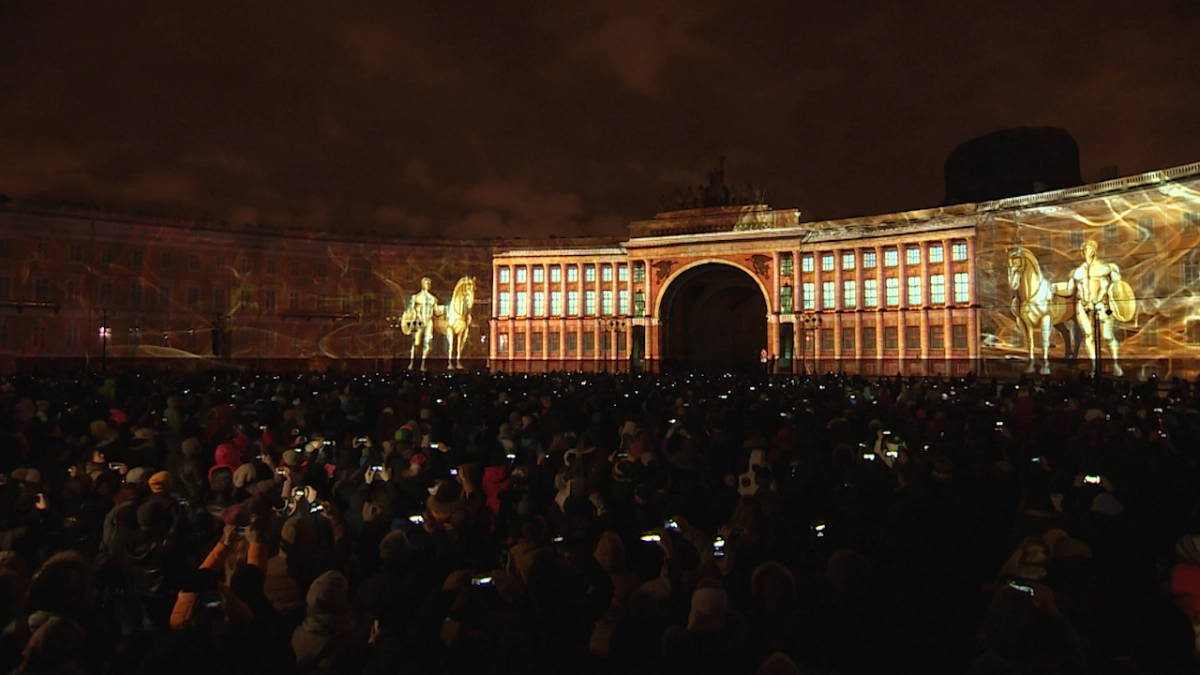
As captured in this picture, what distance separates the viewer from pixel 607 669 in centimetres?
456

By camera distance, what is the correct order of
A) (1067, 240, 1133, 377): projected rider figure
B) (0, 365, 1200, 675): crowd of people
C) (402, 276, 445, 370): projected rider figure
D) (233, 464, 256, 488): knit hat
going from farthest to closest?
1. (402, 276, 445, 370): projected rider figure
2. (1067, 240, 1133, 377): projected rider figure
3. (233, 464, 256, 488): knit hat
4. (0, 365, 1200, 675): crowd of people

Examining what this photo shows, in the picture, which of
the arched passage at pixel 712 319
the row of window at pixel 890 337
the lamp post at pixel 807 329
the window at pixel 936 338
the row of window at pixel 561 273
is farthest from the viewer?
the row of window at pixel 561 273

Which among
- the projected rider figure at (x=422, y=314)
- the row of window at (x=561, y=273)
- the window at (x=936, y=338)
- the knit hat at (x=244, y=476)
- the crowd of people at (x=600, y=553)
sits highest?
the row of window at (x=561, y=273)

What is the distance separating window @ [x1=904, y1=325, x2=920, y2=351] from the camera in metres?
55.0

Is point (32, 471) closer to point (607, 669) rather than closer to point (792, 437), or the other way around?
point (607, 669)

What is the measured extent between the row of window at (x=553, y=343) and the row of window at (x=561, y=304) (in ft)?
5.79

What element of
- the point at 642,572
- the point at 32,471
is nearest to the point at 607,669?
the point at 642,572

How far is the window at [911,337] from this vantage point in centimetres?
5497

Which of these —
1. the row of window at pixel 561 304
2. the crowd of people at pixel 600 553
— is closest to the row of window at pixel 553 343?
the row of window at pixel 561 304

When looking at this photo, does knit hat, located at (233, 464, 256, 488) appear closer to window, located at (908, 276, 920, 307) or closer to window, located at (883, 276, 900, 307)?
window, located at (908, 276, 920, 307)

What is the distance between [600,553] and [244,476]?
503cm

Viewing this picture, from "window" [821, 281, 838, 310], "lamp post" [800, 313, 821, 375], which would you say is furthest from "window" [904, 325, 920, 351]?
"lamp post" [800, 313, 821, 375]

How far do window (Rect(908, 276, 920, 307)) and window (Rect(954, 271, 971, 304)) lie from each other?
8.89 feet

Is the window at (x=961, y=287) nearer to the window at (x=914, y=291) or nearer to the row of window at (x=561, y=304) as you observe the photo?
the window at (x=914, y=291)
